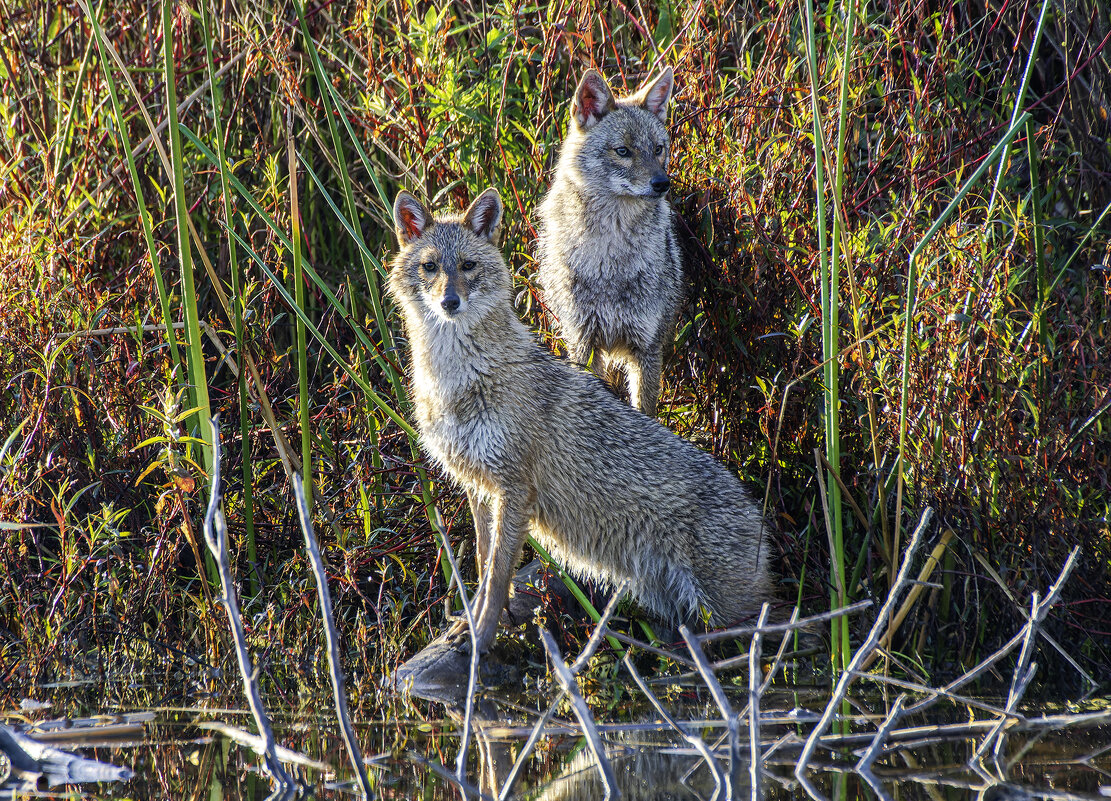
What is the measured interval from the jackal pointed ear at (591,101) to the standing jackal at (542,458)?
0.82m

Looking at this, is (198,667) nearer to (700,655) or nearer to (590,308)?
(590,308)

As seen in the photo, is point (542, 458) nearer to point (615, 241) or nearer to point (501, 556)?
point (501, 556)

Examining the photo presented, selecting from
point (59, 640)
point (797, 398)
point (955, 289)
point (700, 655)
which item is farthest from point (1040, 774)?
point (59, 640)

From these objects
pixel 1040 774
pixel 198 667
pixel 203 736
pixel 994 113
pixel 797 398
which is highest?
pixel 994 113

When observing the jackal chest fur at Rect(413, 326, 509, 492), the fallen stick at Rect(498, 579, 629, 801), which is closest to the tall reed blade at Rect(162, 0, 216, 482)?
the jackal chest fur at Rect(413, 326, 509, 492)

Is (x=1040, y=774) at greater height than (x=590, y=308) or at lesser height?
lesser

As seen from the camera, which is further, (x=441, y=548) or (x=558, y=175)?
(x=558, y=175)

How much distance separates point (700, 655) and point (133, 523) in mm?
3393

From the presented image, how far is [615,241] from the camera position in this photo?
16.8 feet

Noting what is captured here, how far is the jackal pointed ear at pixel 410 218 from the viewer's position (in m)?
4.55

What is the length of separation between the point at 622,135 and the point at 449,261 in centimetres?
114

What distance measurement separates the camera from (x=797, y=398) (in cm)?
490

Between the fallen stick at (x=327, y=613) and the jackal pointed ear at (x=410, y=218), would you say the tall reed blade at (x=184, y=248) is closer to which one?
the jackal pointed ear at (x=410, y=218)

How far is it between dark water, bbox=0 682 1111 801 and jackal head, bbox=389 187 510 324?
5.15ft
